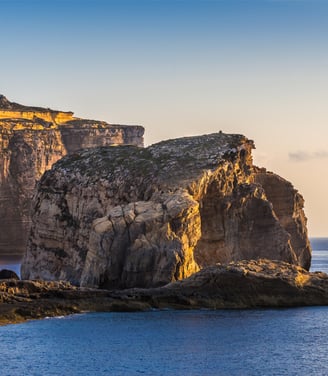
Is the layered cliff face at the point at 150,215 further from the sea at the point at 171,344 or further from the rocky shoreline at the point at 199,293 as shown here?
the sea at the point at 171,344

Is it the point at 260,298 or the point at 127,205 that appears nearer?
the point at 260,298

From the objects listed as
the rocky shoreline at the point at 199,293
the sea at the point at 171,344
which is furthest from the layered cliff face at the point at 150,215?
the sea at the point at 171,344

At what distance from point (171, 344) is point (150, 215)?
26.5 meters

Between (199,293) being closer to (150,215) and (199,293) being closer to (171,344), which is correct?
(150,215)

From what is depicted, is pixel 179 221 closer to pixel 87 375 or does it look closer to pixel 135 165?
pixel 135 165

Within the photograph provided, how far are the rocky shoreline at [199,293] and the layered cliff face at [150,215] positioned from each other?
5121mm

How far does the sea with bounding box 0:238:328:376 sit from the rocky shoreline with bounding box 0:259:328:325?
1.12m

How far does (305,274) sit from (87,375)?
39679 mm

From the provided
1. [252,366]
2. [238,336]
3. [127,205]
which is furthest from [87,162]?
[252,366]

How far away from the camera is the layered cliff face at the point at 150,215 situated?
109 metres

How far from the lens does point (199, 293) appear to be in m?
102


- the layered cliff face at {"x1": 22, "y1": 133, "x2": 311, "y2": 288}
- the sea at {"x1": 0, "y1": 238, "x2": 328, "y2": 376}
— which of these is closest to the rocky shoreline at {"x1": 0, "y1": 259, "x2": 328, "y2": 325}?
the sea at {"x1": 0, "y1": 238, "x2": 328, "y2": 376}

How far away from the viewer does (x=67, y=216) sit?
126m

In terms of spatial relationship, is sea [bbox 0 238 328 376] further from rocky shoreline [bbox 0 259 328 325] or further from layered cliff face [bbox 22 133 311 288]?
layered cliff face [bbox 22 133 311 288]
